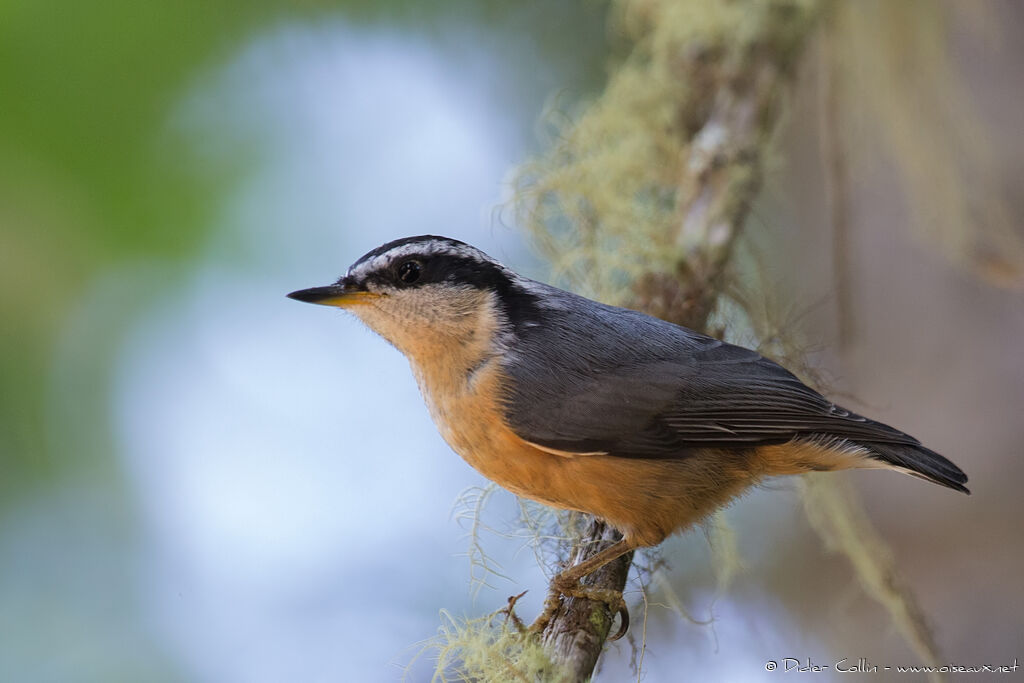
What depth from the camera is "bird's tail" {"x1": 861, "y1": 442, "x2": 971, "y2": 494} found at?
6.81ft

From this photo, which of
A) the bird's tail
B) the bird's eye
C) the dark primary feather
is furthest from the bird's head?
the bird's tail

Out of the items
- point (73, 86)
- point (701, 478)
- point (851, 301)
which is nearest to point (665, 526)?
point (701, 478)

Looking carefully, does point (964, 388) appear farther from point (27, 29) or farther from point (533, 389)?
point (27, 29)

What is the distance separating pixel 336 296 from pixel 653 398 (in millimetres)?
779

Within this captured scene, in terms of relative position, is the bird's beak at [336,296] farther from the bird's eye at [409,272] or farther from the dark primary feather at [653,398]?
the dark primary feather at [653,398]

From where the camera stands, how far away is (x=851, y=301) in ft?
9.57

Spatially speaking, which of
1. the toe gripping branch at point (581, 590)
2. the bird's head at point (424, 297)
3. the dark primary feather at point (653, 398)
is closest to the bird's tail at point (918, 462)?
the dark primary feather at point (653, 398)

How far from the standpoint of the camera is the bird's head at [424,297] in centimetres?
225

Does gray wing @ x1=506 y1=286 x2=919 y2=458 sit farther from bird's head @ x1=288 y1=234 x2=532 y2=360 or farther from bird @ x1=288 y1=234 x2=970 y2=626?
bird's head @ x1=288 y1=234 x2=532 y2=360

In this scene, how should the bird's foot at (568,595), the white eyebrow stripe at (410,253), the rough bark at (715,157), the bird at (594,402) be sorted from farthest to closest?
the rough bark at (715,157) < the white eyebrow stripe at (410,253) < the bird at (594,402) < the bird's foot at (568,595)

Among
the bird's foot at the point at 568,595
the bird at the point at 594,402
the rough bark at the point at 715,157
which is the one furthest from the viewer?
the rough bark at the point at 715,157

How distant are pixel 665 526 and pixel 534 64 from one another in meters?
2.31

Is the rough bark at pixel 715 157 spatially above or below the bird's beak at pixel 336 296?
above

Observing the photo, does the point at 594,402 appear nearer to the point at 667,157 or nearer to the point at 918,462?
the point at 918,462
